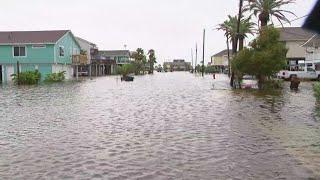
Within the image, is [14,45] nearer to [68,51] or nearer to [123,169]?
[68,51]

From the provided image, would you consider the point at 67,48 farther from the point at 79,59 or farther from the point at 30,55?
the point at 30,55

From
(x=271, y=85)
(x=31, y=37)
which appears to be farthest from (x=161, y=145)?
(x=31, y=37)

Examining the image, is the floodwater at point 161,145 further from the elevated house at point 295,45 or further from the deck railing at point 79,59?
the elevated house at point 295,45

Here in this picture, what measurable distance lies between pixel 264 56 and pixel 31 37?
132 feet

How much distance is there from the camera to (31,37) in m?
67.6

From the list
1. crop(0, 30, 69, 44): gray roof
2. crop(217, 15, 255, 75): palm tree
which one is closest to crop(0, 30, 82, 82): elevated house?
crop(0, 30, 69, 44): gray roof

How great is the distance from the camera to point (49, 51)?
65.8 metres

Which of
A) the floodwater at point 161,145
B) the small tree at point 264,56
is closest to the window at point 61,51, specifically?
the small tree at point 264,56

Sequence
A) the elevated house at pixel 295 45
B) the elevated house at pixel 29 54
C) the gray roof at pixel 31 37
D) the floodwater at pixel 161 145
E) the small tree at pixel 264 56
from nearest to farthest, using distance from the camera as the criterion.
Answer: the floodwater at pixel 161 145 < the small tree at pixel 264 56 < the elevated house at pixel 29 54 < the gray roof at pixel 31 37 < the elevated house at pixel 295 45

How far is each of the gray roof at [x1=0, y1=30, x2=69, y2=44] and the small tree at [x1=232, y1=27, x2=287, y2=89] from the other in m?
34.6

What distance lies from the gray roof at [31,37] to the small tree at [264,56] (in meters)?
34.6

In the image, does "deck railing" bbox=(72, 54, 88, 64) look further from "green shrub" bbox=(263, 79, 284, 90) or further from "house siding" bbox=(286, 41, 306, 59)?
"green shrub" bbox=(263, 79, 284, 90)

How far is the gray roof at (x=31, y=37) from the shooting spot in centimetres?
6575

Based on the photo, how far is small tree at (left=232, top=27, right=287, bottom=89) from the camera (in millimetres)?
36438
